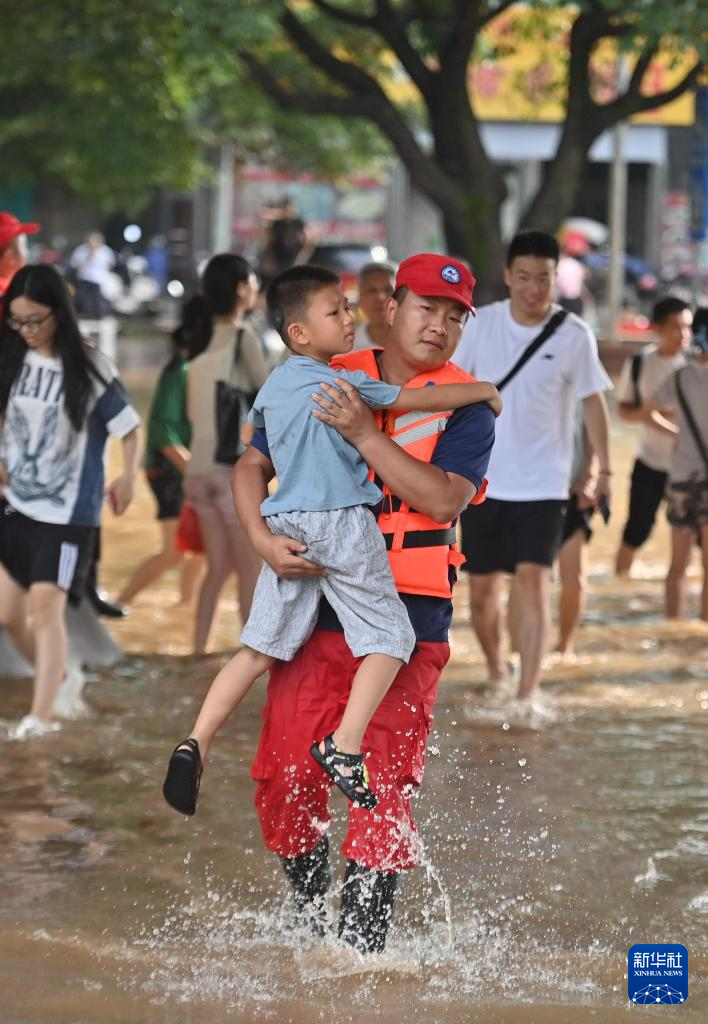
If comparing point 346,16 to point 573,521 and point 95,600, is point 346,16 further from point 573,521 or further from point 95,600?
point 95,600

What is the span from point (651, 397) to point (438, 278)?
19.5ft

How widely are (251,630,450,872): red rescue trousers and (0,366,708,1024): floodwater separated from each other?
39cm

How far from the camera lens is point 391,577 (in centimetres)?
469

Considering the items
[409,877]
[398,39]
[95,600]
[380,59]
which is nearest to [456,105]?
[398,39]

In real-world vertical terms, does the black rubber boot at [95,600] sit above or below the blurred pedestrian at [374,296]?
below

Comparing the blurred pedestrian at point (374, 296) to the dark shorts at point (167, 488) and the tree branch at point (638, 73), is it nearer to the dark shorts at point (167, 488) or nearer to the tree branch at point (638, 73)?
the dark shorts at point (167, 488)

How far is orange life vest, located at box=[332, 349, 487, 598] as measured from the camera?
474cm

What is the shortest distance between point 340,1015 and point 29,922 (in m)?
1.10

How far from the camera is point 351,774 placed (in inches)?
179

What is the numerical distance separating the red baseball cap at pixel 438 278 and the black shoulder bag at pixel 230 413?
390 cm

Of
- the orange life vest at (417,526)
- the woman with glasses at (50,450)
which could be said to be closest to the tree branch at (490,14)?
the woman with glasses at (50,450)

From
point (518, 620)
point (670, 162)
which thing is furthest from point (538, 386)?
point (670, 162)

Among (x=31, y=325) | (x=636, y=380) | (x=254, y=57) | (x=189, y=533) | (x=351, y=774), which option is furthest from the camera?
(x=254, y=57)

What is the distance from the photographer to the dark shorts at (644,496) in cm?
1116
